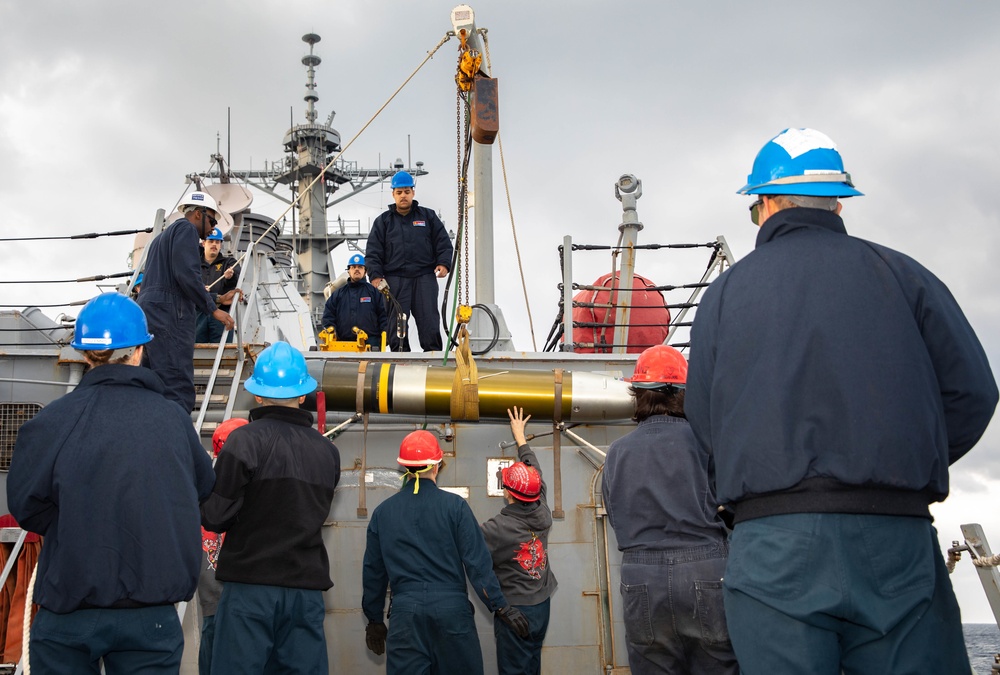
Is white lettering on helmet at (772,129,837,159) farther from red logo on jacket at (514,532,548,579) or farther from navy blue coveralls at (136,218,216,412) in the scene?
navy blue coveralls at (136,218,216,412)

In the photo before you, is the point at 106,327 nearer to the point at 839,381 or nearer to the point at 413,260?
the point at 839,381

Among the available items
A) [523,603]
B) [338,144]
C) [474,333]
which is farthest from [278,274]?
[338,144]

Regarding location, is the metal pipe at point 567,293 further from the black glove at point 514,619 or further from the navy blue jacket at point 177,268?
the navy blue jacket at point 177,268

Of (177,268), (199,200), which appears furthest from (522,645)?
(199,200)

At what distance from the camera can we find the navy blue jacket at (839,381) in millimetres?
2318

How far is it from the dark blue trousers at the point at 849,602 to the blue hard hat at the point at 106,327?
8.67ft

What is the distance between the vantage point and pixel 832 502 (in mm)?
2312

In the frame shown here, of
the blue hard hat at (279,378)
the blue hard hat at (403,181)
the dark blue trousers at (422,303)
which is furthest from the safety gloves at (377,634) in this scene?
the blue hard hat at (403,181)

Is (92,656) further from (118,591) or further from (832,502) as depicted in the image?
(832,502)

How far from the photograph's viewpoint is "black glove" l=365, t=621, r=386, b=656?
5578 millimetres

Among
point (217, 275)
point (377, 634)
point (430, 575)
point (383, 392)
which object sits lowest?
point (377, 634)

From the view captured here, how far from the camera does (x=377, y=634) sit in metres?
5.61

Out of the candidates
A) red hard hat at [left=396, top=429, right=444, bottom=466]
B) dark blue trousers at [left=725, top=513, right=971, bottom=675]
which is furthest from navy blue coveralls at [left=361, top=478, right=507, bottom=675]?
dark blue trousers at [left=725, top=513, right=971, bottom=675]

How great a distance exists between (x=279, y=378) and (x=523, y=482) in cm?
194
